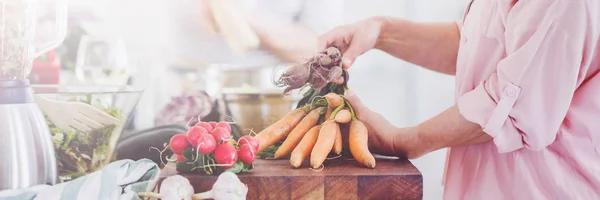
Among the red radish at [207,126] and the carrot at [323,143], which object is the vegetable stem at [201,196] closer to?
the red radish at [207,126]

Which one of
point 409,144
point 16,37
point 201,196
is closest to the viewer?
point 201,196

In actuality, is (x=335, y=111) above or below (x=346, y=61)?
below

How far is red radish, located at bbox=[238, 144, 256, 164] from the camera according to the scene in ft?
3.27

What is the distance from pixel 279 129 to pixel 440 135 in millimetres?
323

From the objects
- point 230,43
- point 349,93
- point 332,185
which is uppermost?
point 230,43

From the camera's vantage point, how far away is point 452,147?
117cm

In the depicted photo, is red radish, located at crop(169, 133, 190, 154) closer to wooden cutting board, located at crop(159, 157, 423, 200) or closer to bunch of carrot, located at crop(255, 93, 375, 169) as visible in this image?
wooden cutting board, located at crop(159, 157, 423, 200)

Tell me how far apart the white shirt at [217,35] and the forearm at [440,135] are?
10.8 inches

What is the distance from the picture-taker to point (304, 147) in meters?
1.11

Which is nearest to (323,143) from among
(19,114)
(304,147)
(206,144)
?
(304,147)

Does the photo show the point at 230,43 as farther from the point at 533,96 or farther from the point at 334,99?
the point at 533,96

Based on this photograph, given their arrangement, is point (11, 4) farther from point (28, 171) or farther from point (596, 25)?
point (596, 25)

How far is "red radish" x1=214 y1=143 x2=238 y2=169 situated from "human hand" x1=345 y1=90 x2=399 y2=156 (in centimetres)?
31

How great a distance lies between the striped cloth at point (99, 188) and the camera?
98cm
